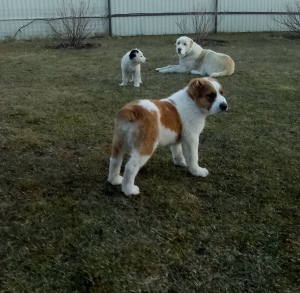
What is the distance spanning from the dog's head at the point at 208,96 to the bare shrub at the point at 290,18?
11.4 m

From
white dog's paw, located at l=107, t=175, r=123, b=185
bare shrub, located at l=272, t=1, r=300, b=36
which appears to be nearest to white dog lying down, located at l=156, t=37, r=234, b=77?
white dog's paw, located at l=107, t=175, r=123, b=185

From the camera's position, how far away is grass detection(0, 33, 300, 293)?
2.28 metres

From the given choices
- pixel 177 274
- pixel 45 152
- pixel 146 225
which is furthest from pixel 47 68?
pixel 177 274

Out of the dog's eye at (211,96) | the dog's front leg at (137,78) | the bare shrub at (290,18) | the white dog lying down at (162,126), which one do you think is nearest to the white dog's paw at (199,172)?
the white dog lying down at (162,126)

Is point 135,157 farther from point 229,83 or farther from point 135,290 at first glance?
point 229,83

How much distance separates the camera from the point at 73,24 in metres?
11.5

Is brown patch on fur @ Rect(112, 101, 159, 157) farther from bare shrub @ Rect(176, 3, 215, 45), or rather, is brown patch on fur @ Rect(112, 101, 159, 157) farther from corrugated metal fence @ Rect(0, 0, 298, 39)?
corrugated metal fence @ Rect(0, 0, 298, 39)

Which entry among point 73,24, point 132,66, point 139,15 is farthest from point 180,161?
point 139,15

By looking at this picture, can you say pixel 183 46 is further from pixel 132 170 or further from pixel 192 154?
pixel 132 170

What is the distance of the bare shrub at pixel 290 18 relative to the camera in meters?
13.4

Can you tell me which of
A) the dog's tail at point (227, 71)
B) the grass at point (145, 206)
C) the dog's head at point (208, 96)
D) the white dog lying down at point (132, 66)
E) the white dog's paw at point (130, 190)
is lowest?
the grass at point (145, 206)

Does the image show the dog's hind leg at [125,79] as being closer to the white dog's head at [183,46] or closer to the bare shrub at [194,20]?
the white dog's head at [183,46]

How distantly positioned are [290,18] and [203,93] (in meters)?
12.0

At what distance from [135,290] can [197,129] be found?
159cm
